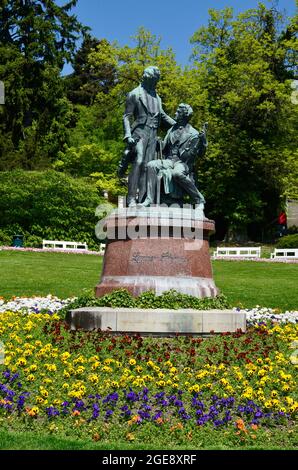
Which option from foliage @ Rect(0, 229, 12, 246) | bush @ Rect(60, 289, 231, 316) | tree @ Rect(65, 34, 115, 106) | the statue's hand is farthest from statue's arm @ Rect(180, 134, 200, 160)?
tree @ Rect(65, 34, 115, 106)

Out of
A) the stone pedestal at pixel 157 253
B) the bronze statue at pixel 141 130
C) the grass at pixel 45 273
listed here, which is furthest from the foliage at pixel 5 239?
the stone pedestal at pixel 157 253

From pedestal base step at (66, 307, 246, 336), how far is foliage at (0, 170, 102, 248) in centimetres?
2174

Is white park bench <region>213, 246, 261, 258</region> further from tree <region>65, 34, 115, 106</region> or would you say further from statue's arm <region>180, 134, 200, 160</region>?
tree <region>65, 34, 115, 106</region>

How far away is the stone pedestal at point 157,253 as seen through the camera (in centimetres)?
1090

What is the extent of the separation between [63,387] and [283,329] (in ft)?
15.6

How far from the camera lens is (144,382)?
286 inches

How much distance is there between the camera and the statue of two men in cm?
1222

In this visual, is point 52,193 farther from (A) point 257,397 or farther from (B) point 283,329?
(A) point 257,397

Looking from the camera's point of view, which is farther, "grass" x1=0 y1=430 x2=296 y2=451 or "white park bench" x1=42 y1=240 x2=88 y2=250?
"white park bench" x1=42 y1=240 x2=88 y2=250

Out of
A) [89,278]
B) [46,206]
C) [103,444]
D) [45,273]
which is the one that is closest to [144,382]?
[103,444]

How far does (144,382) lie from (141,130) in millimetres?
6232

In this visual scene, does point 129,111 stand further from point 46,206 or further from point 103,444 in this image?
point 46,206

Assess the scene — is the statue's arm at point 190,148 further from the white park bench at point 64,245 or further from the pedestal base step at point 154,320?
the white park bench at point 64,245
